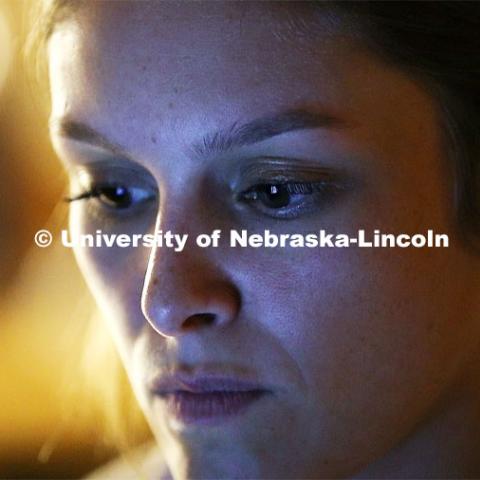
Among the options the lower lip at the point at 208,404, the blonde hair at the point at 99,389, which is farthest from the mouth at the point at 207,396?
the blonde hair at the point at 99,389

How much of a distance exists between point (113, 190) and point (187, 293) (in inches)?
4.4

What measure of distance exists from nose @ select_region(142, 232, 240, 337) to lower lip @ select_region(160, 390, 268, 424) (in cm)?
5

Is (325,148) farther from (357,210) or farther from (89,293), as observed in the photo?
(89,293)

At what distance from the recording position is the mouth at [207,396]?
59 centimetres

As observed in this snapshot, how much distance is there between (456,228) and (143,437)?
0.34 m

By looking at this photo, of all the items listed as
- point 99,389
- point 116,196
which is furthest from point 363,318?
point 99,389

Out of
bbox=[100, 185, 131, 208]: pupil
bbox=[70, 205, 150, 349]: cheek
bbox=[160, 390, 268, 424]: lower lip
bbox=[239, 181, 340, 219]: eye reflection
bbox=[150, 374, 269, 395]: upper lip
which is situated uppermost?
bbox=[100, 185, 131, 208]: pupil

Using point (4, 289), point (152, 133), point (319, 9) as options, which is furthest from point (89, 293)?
point (319, 9)

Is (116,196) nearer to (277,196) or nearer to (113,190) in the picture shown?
(113,190)

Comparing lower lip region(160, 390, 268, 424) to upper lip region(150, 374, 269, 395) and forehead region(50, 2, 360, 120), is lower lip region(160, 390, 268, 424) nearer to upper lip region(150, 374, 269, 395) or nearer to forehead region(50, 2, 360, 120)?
upper lip region(150, 374, 269, 395)

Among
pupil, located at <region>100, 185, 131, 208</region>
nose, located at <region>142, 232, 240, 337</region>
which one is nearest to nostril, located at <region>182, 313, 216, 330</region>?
nose, located at <region>142, 232, 240, 337</region>

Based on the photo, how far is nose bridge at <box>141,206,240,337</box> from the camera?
22.4 inches

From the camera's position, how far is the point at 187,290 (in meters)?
0.57

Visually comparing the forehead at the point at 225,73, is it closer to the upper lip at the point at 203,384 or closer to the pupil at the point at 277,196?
the pupil at the point at 277,196
